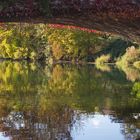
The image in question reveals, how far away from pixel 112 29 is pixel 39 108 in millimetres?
7790

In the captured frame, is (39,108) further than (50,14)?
Yes

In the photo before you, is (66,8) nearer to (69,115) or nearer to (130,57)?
(69,115)

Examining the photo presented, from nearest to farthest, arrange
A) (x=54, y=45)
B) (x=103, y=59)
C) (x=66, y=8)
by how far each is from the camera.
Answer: (x=66, y=8) < (x=103, y=59) < (x=54, y=45)

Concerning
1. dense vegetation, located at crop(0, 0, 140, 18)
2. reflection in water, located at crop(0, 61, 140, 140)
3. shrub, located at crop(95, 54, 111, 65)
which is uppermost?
dense vegetation, located at crop(0, 0, 140, 18)

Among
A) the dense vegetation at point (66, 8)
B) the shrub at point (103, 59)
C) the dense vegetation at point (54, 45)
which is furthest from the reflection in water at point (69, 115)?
the dense vegetation at point (54, 45)

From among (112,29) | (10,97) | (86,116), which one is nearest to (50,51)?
(10,97)

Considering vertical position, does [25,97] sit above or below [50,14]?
below

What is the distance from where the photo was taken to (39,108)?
15109mm

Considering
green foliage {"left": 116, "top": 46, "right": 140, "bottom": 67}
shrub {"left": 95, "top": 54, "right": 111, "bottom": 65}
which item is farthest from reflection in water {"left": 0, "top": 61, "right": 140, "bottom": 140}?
shrub {"left": 95, "top": 54, "right": 111, "bottom": 65}

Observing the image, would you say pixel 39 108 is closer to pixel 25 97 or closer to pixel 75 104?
pixel 75 104

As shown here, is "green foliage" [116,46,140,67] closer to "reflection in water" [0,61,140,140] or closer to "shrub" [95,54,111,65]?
"shrub" [95,54,111,65]

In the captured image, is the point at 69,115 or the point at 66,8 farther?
the point at 69,115

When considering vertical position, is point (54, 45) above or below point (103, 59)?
above

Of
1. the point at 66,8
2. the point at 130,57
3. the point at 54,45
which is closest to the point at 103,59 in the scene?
the point at 130,57
